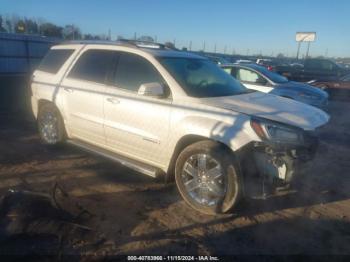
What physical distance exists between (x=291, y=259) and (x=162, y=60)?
116 inches

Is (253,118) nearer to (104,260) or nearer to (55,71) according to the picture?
(104,260)

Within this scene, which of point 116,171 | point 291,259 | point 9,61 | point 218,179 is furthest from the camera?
point 9,61

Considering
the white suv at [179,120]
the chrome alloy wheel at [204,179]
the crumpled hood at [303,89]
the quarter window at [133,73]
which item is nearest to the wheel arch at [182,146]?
the white suv at [179,120]

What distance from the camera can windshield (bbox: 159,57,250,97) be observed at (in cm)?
445

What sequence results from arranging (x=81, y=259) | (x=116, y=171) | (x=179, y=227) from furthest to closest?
(x=116, y=171), (x=179, y=227), (x=81, y=259)

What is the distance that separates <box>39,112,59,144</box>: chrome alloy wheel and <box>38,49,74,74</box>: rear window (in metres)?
0.81

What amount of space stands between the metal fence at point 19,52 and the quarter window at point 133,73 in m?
5.43

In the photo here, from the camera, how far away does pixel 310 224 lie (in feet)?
13.0

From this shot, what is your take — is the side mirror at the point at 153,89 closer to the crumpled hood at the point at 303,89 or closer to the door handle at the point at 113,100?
the door handle at the point at 113,100

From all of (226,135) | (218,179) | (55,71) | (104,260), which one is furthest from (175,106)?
(55,71)

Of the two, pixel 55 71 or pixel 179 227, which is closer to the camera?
pixel 179 227

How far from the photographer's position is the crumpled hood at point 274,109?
153 inches

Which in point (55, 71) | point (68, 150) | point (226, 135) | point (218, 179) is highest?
point (55, 71)

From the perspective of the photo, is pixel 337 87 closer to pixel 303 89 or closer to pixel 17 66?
pixel 303 89
